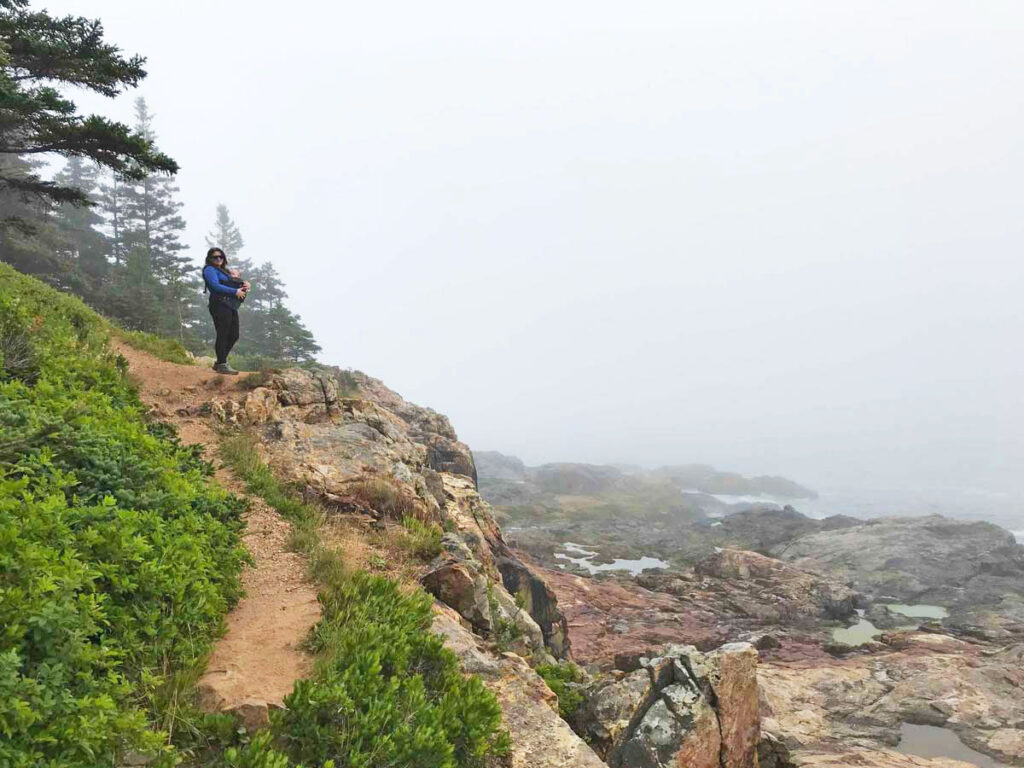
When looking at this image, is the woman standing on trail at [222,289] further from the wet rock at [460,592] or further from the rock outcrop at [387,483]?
the wet rock at [460,592]

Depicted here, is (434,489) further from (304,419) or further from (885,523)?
(885,523)

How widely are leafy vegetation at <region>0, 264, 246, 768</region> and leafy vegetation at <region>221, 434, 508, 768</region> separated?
3.15 feet

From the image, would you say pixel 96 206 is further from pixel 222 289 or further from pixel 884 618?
pixel 884 618

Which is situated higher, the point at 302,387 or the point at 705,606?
the point at 302,387

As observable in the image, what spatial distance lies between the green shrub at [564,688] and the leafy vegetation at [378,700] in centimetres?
348

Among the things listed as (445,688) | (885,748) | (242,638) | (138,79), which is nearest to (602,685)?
(445,688)

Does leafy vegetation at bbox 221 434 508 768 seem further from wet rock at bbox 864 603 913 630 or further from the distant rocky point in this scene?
the distant rocky point

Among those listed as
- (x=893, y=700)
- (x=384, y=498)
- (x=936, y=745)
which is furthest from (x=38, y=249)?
(x=936, y=745)

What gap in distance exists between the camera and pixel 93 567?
418cm

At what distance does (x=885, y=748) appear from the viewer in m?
13.1

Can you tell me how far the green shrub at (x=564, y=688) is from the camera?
8.15 m

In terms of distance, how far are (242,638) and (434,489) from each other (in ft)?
Answer: 31.7

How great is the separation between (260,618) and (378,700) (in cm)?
227

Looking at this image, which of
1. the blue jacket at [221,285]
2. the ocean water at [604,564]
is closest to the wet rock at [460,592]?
the blue jacket at [221,285]
